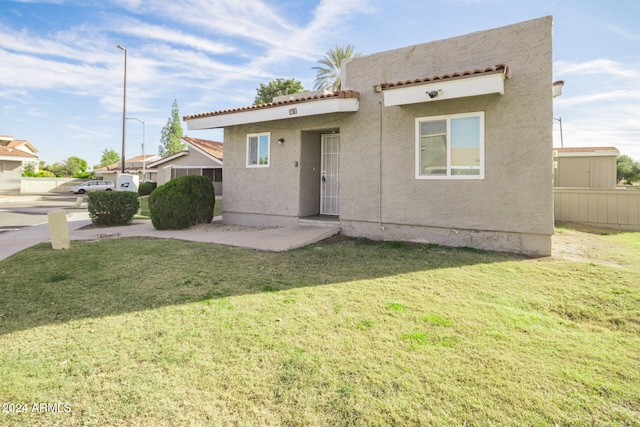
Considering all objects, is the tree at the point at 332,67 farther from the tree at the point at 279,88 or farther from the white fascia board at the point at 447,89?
the white fascia board at the point at 447,89

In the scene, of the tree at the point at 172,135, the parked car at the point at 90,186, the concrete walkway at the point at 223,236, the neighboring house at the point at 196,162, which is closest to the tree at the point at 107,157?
the tree at the point at 172,135

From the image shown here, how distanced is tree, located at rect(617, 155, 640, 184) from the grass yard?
5276cm

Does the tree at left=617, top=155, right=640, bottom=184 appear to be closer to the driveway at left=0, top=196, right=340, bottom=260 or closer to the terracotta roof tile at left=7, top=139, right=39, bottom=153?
the driveway at left=0, top=196, right=340, bottom=260

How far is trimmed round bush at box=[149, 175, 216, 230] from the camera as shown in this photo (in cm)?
1117

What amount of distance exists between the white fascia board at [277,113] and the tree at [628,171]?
2121 inches

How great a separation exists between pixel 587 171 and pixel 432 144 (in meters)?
15.9

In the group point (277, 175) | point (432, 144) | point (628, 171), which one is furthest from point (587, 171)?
point (628, 171)

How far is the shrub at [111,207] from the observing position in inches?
504

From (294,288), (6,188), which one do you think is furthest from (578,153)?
(6,188)

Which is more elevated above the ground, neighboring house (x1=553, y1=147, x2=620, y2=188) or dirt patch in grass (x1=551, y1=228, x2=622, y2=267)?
neighboring house (x1=553, y1=147, x2=620, y2=188)

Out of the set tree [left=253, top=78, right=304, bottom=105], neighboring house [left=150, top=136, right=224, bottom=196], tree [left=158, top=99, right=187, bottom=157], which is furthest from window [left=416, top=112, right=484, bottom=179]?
tree [left=158, top=99, right=187, bottom=157]

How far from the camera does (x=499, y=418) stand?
98.2 inches

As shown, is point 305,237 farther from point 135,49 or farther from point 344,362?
point 135,49

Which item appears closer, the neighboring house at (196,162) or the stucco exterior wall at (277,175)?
the stucco exterior wall at (277,175)
